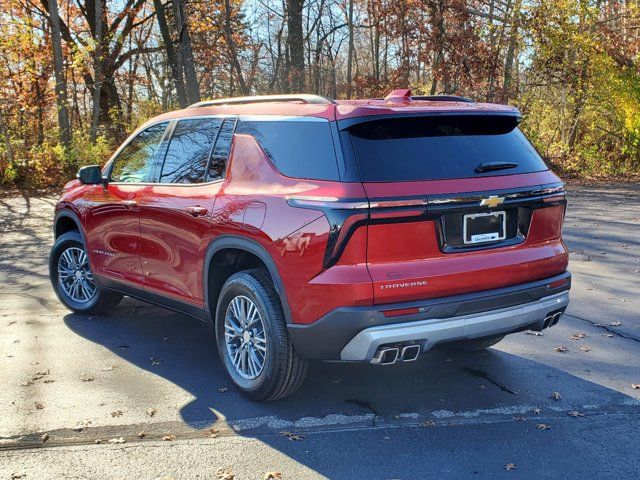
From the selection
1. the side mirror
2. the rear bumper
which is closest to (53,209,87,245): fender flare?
the side mirror

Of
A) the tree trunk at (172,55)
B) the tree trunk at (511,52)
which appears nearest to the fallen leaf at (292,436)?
the tree trunk at (511,52)

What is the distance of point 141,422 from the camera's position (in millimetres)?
3840

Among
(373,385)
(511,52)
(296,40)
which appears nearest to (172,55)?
(296,40)

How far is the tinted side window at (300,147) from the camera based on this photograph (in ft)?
12.0

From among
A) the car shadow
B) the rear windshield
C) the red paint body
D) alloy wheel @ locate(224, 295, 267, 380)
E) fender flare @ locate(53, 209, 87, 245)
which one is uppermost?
the rear windshield

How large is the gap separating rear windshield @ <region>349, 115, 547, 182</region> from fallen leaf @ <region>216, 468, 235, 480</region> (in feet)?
5.41

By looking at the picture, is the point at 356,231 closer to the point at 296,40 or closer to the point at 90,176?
the point at 90,176

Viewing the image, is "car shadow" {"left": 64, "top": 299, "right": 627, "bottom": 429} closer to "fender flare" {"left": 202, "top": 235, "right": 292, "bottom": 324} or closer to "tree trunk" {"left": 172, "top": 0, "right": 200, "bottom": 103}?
"fender flare" {"left": 202, "top": 235, "right": 292, "bottom": 324}

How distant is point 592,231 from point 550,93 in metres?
13.1

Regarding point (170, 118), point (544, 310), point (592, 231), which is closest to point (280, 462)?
point (544, 310)

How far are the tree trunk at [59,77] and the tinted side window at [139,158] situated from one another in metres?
14.3

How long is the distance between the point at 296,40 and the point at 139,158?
57.5 ft

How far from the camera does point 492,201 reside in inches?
146

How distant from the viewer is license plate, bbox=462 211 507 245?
145 inches
